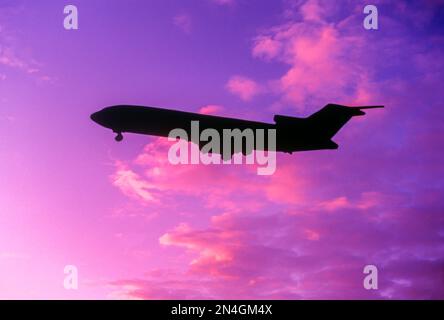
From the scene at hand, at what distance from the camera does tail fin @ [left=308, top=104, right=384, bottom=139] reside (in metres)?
57.3

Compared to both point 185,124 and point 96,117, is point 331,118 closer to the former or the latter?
point 185,124

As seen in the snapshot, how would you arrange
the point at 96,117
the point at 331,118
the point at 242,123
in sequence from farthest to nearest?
the point at 331,118 < the point at 242,123 < the point at 96,117

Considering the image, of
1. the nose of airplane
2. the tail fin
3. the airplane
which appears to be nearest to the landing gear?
the airplane

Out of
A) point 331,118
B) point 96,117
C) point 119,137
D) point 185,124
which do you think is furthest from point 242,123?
point 96,117

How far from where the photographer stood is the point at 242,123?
54844mm

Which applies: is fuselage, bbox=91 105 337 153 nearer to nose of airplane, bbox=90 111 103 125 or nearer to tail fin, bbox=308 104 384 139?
nose of airplane, bbox=90 111 103 125

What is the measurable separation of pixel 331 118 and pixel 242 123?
11.2 meters

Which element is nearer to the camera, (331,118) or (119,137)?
(119,137)
